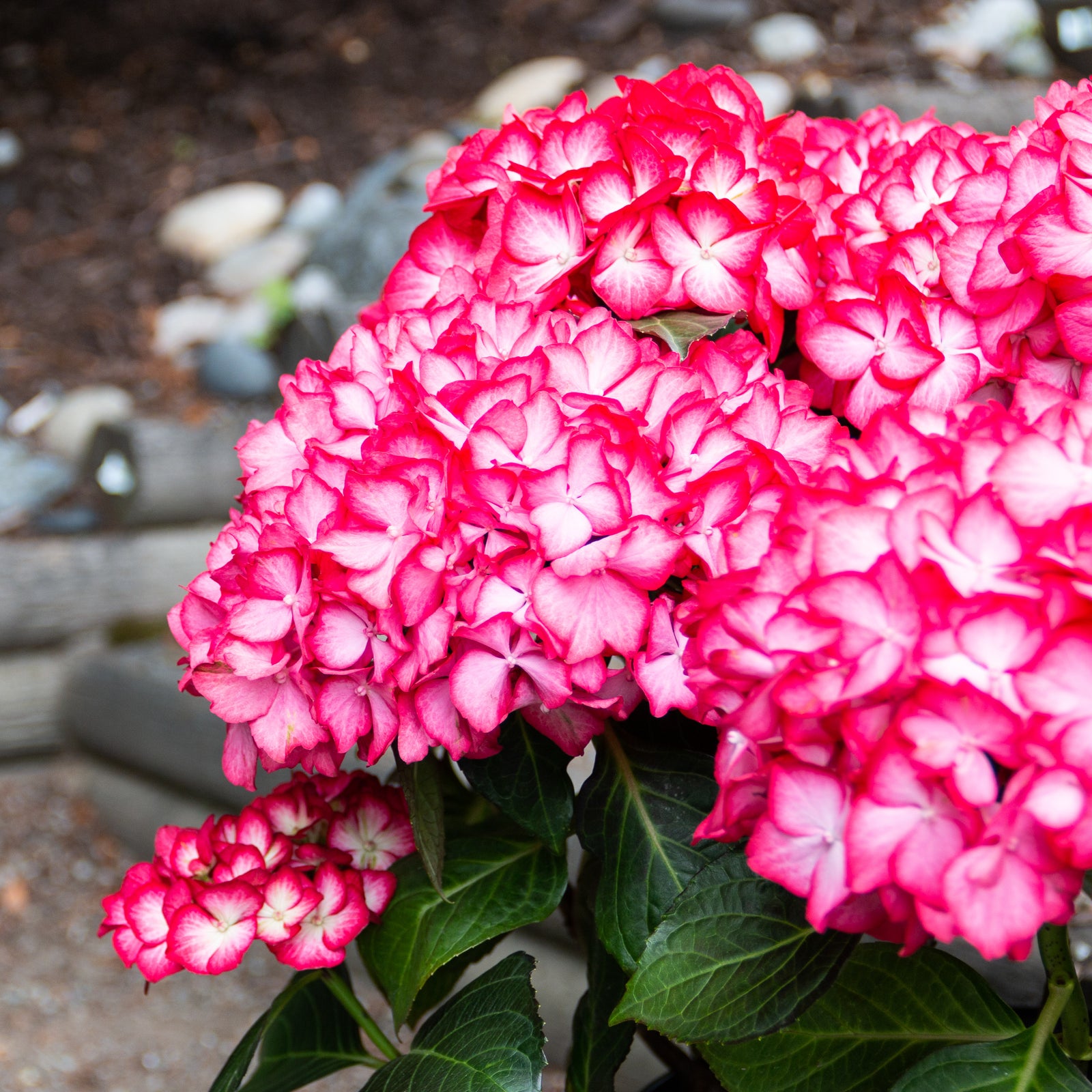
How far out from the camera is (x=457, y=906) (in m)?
0.55

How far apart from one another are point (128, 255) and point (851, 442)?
Answer: 2819 millimetres

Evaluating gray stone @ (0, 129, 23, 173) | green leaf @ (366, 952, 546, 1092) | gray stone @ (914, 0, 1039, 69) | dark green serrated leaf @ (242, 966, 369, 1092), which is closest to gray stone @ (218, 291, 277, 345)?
gray stone @ (0, 129, 23, 173)

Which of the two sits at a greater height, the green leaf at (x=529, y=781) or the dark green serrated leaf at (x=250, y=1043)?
the green leaf at (x=529, y=781)

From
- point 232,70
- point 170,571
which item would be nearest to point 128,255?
point 232,70

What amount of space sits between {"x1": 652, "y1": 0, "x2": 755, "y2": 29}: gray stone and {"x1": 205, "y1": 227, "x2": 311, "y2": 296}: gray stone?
1.25m

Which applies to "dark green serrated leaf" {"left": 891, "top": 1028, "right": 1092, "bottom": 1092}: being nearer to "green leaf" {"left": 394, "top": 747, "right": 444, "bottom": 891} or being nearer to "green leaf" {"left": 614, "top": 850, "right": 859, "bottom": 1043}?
"green leaf" {"left": 614, "top": 850, "right": 859, "bottom": 1043}

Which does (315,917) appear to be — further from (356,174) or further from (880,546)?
(356,174)

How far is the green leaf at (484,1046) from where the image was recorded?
503mm

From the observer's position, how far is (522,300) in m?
0.48

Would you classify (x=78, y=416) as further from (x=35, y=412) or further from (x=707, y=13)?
(x=707, y=13)

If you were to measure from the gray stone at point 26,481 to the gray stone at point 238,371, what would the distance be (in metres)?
0.34

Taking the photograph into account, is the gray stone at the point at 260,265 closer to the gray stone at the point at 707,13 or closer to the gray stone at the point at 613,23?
the gray stone at the point at 613,23

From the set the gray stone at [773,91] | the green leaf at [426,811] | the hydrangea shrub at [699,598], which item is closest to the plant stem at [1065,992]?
the hydrangea shrub at [699,598]

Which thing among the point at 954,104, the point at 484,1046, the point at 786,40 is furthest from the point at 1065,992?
the point at 786,40
